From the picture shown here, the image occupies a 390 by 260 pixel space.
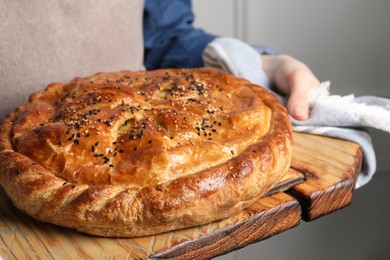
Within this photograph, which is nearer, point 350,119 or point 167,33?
point 350,119

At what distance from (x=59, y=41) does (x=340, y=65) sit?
163 cm

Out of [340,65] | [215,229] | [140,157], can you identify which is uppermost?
[140,157]

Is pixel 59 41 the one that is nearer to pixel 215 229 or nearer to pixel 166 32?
pixel 166 32

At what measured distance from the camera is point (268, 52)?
5.79ft

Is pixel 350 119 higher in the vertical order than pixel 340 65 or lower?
higher

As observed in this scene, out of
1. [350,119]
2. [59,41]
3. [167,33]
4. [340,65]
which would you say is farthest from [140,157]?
[340,65]

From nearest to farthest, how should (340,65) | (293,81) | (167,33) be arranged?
(293,81), (167,33), (340,65)

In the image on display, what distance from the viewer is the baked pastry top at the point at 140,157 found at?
2.99ft

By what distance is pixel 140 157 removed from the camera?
37.6 inches

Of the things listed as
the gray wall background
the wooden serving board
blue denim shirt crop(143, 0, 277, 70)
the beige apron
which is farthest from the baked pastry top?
the gray wall background

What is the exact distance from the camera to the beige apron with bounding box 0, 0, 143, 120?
1.43 meters

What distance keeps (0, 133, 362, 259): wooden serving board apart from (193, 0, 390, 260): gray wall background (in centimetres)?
139

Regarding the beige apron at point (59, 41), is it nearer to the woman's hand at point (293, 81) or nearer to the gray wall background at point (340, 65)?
the woman's hand at point (293, 81)

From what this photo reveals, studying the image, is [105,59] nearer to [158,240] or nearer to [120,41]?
[120,41]
